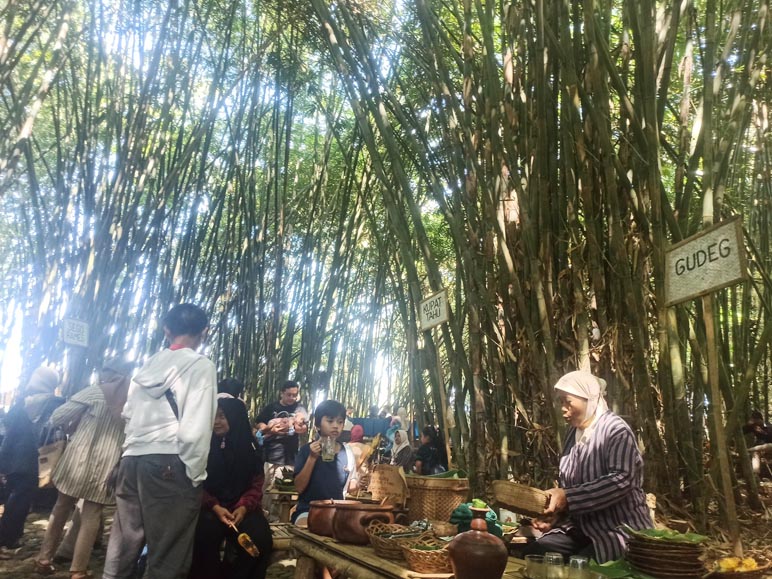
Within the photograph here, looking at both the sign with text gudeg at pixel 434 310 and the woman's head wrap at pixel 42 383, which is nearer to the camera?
the sign with text gudeg at pixel 434 310

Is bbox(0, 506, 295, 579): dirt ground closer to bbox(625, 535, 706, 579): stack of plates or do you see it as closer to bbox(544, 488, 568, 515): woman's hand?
bbox(544, 488, 568, 515): woman's hand

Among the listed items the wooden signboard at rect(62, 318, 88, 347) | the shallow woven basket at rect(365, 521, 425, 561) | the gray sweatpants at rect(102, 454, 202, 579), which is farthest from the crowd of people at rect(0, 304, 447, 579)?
the wooden signboard at rect(62, 318, 88, 347)

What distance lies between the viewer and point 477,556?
4.07 feet

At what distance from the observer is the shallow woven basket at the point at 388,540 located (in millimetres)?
1471

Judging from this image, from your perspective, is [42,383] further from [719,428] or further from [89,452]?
[719,428]

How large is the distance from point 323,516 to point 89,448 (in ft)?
5.01

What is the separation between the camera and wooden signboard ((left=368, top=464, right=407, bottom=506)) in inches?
73.4

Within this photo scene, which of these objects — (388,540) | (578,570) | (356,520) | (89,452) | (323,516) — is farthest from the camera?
(89,452)

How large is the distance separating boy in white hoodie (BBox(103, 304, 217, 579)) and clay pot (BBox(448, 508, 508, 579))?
819mm

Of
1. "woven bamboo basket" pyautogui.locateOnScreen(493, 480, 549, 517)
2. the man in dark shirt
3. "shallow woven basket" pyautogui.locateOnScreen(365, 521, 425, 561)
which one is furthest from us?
the man in dark shirt

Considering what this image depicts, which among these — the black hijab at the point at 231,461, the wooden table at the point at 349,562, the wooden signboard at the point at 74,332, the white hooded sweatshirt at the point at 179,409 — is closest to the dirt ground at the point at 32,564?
the black hijab at the point at 231,461

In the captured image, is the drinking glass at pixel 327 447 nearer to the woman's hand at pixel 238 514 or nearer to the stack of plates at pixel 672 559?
the woman's hand at pixel 238 514

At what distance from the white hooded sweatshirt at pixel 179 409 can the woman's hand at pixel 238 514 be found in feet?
1.15

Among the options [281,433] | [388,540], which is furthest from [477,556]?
[281,433]
